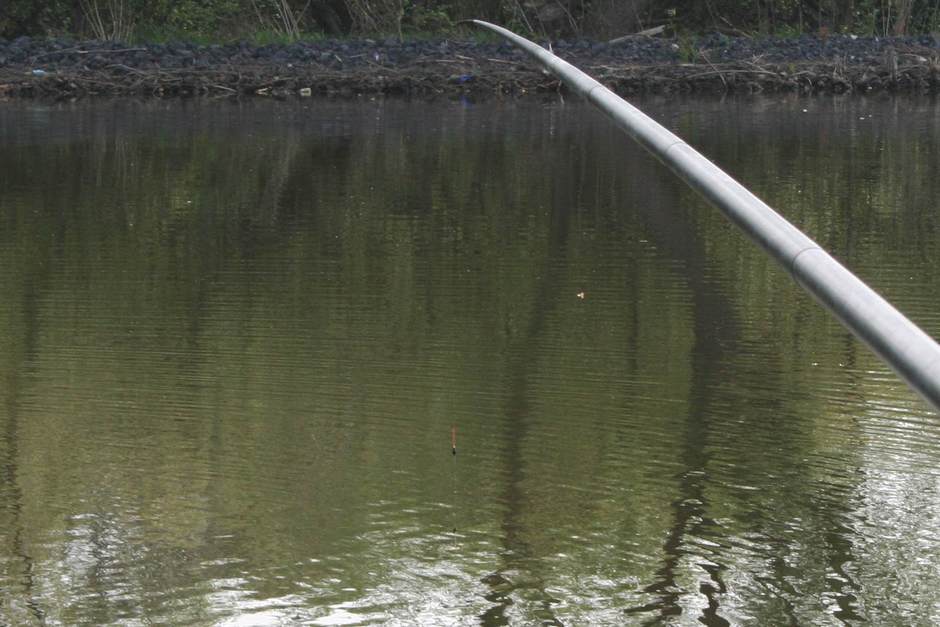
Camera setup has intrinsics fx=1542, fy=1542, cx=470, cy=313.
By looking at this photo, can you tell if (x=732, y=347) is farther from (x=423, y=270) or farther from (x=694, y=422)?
(x=423, y=270)

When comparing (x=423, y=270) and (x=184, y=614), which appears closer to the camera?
(x=184, y=614)

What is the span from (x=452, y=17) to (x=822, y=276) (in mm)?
26151

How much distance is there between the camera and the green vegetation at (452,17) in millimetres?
24812

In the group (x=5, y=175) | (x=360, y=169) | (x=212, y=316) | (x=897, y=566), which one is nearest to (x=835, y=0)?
(x=360, y=169)

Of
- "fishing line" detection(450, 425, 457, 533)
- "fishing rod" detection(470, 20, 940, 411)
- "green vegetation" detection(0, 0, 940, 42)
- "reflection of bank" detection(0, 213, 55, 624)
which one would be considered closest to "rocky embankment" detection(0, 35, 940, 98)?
"green vegetation" detection(0, 0, 940, 42)

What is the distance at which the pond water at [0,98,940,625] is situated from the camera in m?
3.83

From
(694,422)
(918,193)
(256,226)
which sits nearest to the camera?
(694,422)

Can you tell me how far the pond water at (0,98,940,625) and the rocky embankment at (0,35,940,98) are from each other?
32.8 ft

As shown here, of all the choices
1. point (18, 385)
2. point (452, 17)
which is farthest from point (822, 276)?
point (452, 17)

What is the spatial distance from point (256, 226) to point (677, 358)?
15.0 ft

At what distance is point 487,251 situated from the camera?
29.0ft

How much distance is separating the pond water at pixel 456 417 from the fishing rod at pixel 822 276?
154cm

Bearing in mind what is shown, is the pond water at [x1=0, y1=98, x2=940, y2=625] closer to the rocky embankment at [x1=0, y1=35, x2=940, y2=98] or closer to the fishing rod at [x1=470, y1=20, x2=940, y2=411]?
the fishing rod at [x1=470, y1=20, x2=940, y2=411]

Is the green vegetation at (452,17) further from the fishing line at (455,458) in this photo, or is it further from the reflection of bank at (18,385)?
the fishing line at (455,458)
